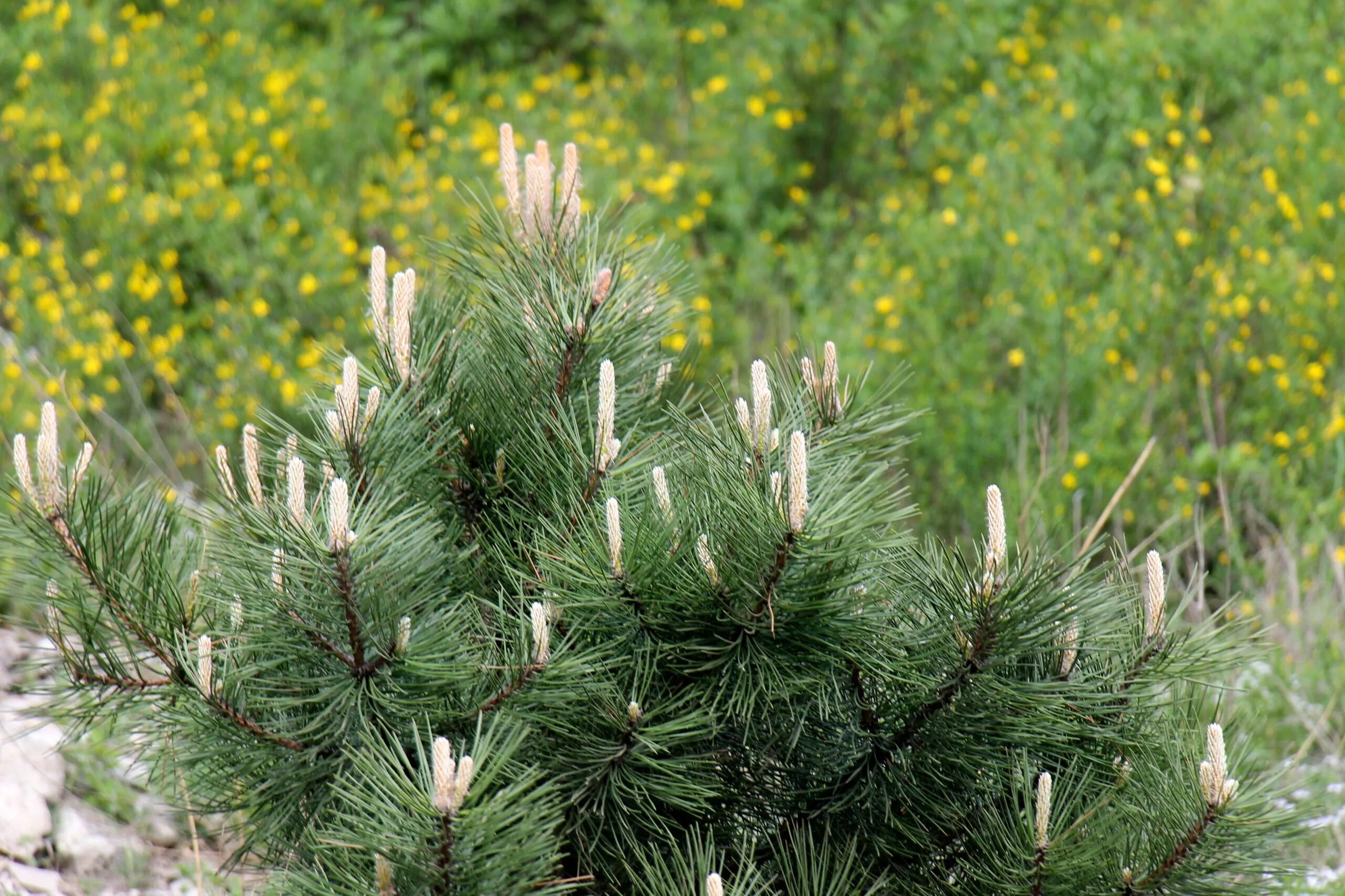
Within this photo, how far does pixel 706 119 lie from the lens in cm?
554

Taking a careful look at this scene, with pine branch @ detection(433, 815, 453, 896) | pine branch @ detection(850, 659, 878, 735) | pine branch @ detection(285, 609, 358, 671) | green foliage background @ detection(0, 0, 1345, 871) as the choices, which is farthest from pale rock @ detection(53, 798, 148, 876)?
pine branch @ detection(850, 659, 878, 735)

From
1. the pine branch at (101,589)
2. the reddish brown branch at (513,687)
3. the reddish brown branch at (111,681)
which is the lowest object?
the reddish brown branch at (513,687)

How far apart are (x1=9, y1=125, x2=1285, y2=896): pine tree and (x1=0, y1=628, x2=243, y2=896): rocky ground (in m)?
1.04

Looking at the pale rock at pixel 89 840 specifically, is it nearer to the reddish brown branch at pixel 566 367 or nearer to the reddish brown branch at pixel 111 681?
the reddish brown branch at pixel 111 681

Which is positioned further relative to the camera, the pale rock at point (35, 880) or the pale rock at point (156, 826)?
the pale rock at point (156, 826)

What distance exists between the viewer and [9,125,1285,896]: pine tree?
1.33 metres

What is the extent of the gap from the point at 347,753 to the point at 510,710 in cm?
17

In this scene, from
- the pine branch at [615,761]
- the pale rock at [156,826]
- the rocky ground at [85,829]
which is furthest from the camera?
the pale rock at [156,826]

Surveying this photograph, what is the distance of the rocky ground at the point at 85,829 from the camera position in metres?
2.44

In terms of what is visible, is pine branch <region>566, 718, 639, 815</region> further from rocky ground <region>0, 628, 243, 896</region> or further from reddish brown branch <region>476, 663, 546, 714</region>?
rocky ground <region>0, 628, 243, 896</region>

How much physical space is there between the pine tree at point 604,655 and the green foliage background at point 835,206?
1261 millimetres

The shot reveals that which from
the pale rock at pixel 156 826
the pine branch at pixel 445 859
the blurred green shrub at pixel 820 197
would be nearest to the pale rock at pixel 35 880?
the pale rock at pixel 156 826

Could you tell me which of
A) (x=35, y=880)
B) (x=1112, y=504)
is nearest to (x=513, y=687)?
(x=1112, y=504)

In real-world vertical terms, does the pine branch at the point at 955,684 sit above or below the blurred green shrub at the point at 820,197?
below
